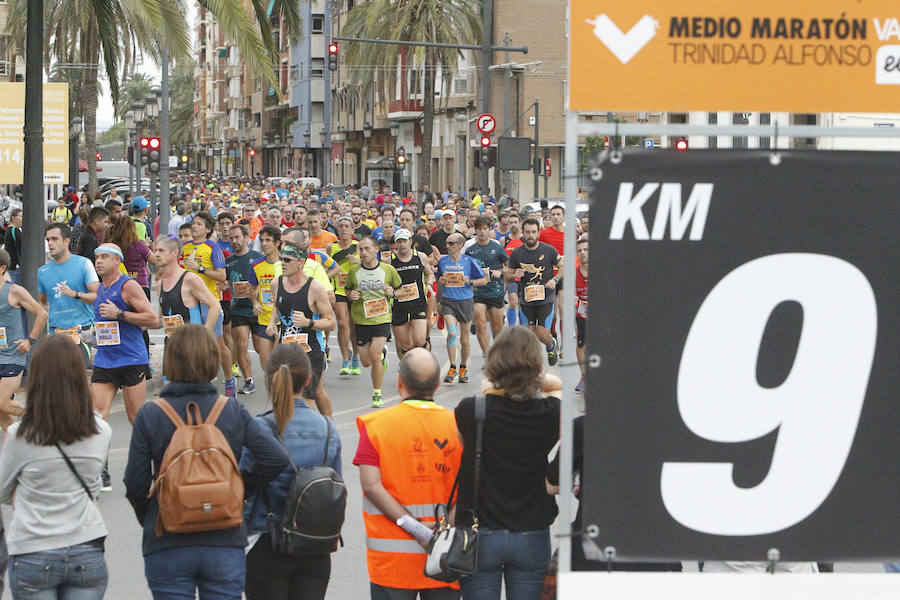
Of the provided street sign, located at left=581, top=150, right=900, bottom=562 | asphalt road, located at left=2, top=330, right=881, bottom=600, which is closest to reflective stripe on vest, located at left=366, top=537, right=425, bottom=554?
street sign, located at left=581, top=150, right=900, bottom=562

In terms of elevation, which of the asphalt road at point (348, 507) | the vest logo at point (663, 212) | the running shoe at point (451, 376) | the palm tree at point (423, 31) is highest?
the palm tree at point (423, 31)

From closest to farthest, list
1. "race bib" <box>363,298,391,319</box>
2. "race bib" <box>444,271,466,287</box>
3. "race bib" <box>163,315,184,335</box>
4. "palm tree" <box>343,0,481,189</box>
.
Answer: "race bib" <box>163,315,184,335</box> → "race bib" <box>363,298,391,319</box> → "race bib" <box>444,271,466,287</box> → "palm tree" <box>343,0,481,189</box>

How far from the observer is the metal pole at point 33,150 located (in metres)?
11.3

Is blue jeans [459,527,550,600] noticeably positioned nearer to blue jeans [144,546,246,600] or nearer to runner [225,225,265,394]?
blue jeans [144,546,246,600]

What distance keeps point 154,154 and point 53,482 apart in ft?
89.6

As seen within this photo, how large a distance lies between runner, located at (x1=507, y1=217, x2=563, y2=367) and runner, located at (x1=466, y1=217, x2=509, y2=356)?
21.1 inches

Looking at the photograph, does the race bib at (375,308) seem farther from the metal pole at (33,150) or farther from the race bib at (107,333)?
the race bib at (107,333)

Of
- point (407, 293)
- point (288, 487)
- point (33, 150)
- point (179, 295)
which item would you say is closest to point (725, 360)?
point (288, 487)

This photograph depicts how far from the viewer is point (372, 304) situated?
13.2m

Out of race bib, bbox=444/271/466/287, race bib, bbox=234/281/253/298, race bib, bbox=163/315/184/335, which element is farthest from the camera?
race bib, bbox=444/271/466/287

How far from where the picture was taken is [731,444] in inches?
137

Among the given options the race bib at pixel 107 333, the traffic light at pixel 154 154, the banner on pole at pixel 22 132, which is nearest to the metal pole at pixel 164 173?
the traffic light at pixel 154 154

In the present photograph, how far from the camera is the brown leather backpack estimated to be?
4.67m

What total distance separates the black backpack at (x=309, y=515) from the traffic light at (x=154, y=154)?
2707 cm
